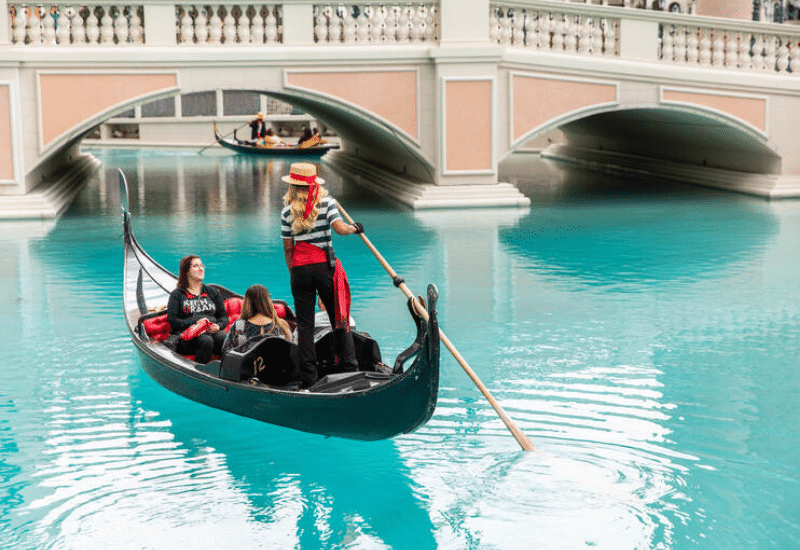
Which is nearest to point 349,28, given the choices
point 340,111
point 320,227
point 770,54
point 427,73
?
point 427,73

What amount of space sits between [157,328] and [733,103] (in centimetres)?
976

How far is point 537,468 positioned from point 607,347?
7.43 ft

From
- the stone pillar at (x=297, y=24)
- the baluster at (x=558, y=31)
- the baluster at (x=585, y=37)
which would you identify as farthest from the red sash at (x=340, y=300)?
the baluster at (x=585, y=37)

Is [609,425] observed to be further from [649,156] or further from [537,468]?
[649,156]

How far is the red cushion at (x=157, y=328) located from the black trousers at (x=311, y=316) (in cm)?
125

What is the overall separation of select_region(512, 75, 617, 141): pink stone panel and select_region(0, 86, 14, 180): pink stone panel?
592 cm

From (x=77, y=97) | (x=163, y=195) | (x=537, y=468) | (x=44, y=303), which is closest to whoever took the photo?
(x=537, y=468)

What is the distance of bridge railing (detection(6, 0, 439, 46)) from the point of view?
13023 mm

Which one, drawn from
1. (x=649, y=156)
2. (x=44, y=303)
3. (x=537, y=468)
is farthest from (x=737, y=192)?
(x=537, y=468)

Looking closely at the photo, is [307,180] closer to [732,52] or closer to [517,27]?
[517,27]

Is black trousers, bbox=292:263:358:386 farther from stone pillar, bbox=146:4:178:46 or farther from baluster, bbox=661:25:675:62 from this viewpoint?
baluster, bbox=661:25:675:62

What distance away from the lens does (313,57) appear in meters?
13.3

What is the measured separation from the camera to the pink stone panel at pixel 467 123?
13625 mm

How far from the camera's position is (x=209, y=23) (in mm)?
13883
